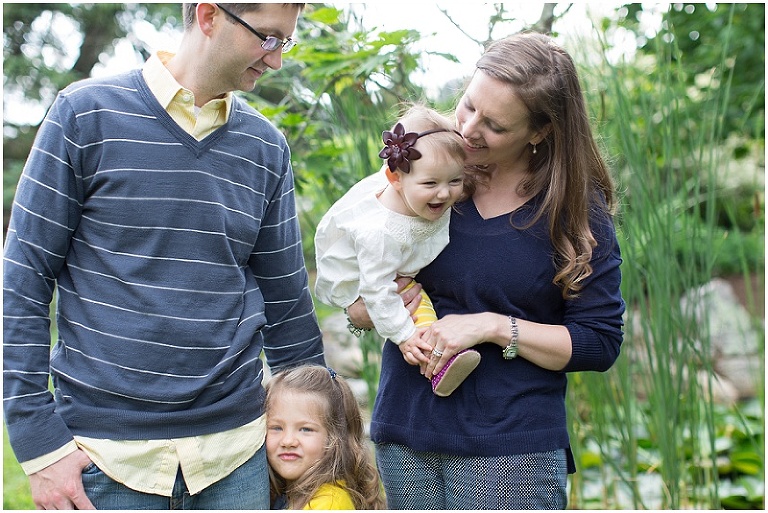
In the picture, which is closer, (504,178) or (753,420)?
(504,178)

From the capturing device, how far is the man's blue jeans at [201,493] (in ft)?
5.14

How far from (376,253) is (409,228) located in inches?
3.5

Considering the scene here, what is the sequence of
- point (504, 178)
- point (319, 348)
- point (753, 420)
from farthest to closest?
point (753, 420), point (319, 348), point (504, 178)

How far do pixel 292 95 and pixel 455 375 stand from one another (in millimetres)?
1314

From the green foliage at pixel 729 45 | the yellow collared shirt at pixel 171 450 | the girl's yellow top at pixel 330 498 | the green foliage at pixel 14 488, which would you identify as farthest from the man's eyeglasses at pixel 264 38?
the green foliage at pixel 729 45

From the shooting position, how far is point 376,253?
172cm

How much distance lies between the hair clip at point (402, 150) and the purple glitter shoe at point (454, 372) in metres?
0.41

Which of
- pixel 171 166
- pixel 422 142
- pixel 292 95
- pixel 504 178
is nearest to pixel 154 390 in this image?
pixel 171 166

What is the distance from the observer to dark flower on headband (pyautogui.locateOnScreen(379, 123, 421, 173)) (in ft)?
5.57

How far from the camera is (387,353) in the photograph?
1855mm

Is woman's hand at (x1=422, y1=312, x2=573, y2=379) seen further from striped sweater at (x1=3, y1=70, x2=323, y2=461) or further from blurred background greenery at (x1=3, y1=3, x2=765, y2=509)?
blurred background greenery at (x1=3, y1=3, x2=765, y2=509)

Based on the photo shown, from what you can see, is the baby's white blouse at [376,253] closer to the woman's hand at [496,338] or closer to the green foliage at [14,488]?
the woman's hand at [496,338]

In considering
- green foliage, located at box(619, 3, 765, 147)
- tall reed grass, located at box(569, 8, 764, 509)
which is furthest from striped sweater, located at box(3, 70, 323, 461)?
green foliage, located at box(619, 3, 765, 147)

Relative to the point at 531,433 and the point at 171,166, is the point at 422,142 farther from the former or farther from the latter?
the point at 531,433
